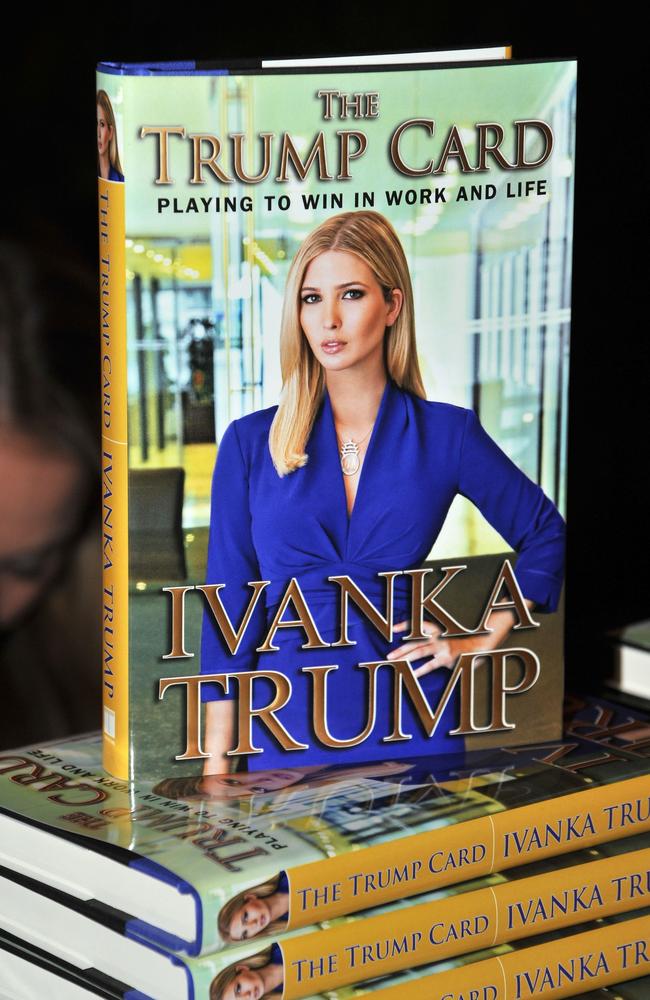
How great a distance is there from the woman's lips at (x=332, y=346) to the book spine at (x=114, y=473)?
0.33 ft

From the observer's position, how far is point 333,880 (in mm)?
665

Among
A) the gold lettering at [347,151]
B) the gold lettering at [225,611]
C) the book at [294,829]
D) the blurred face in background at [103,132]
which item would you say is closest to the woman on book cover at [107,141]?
the blurred face in background at [103,132]

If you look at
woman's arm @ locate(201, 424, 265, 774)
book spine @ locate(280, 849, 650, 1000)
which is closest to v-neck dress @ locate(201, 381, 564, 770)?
woman's arm @ locate(201, 424, 265, 774)

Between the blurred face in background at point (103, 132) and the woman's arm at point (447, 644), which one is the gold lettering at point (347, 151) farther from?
the woman's arm at point (447, 644)

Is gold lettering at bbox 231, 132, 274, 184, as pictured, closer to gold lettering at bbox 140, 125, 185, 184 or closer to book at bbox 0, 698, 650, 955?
gold lettering at bbox 140, 125, 185, 184

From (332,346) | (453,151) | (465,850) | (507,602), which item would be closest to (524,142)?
(453,151)

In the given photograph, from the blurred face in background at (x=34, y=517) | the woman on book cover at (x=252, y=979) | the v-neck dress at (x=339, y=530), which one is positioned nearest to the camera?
the woman on book cover at (x=252, y=979)

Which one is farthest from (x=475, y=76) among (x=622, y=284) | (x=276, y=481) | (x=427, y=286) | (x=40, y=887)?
(x=40, y=887)

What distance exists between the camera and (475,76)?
2.33 ft

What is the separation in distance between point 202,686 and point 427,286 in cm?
24

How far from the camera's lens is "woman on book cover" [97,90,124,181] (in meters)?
0.68

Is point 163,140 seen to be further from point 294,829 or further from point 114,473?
point 294,829

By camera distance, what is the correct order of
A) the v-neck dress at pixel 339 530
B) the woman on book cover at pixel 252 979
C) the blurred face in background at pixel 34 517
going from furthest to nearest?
1. the blurred face in background at pixel 34 517
2. the v-neck dress at pixel 339 530
3. the woman on book cover at pixel 252 979

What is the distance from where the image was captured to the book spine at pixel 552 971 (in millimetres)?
684
